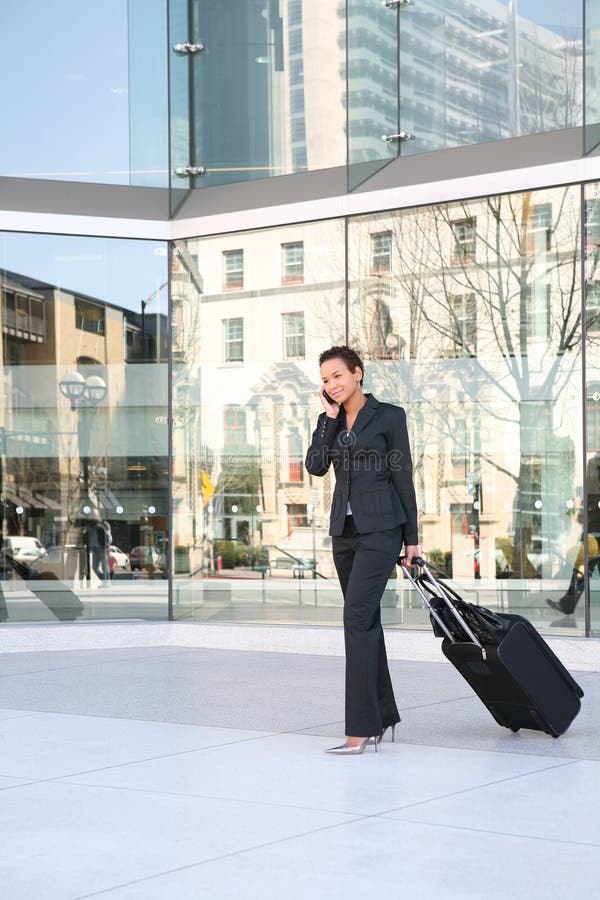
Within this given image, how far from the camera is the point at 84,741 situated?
6039mm

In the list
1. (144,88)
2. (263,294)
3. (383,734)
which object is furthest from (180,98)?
(383,734)

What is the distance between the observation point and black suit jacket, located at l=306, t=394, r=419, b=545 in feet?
19.1

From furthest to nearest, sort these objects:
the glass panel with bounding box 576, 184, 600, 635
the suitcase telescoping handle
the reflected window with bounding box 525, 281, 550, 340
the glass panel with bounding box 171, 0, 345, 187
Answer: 1. the glass panel with bounding box 171, 0, 345, 187
2. the reflected window with bounding box 525, 281, 550, 340
3. the glass panel with bounding box 576, 184, 600, 635
4. the suitcase telescoping handle

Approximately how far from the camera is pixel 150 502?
11.9 meters

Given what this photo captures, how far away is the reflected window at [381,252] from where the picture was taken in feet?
36.6

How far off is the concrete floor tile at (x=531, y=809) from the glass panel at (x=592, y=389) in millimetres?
5198

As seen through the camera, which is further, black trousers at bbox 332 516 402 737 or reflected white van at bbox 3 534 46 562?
reflected white van at bbox 3 534 46 562

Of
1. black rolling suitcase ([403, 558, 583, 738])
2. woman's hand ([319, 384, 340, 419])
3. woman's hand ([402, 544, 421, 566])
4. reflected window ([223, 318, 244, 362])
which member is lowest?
black rolling suitcase ([403, 558, 583, 738])

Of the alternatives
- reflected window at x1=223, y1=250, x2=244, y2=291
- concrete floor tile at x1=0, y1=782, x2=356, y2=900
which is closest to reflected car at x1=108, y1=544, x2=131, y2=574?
reflected window at x1=223, y1=250, x2=244, y2=291

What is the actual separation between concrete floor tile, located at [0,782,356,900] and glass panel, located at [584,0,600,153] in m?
6.99

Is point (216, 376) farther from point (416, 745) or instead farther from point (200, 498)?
point (416, 745)

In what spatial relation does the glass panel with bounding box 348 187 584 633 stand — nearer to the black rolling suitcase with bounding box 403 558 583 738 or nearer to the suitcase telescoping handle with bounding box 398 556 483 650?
the black rolling suitcase with bounding box 403 558 583 738

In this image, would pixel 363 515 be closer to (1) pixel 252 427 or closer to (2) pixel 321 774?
(2) pixel 321 774

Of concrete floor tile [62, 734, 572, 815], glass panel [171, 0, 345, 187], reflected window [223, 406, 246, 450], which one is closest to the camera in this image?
concrete floor tile [62, 734, 572, 815]
